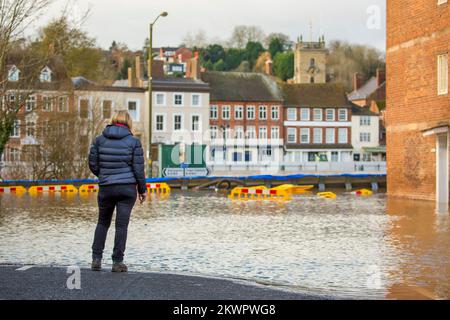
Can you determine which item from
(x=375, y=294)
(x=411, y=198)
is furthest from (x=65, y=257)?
(x=411, y=198)

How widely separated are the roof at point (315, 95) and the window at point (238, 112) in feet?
19.3

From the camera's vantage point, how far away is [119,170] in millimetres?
11992

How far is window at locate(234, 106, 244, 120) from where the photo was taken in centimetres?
10681

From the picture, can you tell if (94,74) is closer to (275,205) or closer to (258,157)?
(258,157)

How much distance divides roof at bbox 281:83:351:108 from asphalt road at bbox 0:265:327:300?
324 feet

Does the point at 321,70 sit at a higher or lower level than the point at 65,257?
higher

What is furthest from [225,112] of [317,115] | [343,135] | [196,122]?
[343,135]

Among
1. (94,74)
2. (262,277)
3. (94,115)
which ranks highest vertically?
(94,74)

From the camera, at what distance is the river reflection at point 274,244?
41.2 feet

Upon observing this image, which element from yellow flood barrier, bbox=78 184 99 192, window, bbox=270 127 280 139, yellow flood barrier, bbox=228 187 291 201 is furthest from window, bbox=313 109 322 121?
yellow flood barrier, bbox=228 187 291 201

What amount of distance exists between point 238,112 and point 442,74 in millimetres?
74264

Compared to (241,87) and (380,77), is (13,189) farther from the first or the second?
(380,77)

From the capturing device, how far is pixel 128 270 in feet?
41.3
